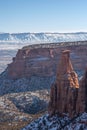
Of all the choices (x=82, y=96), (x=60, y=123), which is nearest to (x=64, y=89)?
(x=82, y=96)

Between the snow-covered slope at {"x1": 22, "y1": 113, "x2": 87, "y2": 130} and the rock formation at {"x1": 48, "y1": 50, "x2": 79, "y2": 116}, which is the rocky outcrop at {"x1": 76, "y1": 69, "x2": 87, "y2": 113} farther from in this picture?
the rock formation at {"x1": 48, "y1": 50, "x2": 79, "y2": 116}

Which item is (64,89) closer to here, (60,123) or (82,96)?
(82,96)

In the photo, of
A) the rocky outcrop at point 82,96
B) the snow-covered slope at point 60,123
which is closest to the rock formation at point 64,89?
the snow-covered slope at point 60,123

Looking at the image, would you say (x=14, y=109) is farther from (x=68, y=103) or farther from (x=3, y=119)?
(x=68, y=103)

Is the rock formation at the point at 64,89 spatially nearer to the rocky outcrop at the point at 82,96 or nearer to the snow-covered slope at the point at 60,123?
the snow-covered slope at the point at 60,123

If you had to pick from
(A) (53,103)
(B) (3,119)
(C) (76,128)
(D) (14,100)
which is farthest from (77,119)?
(D) (14,100)

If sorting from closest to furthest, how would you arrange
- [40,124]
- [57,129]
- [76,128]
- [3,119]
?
[76,128]
[57,129]
[40,124]
[3,119]

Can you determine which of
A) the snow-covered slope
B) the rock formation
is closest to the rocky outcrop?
the snow-covered slope
